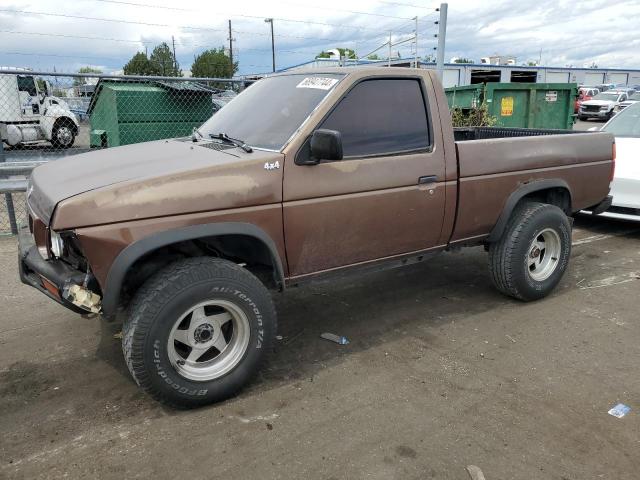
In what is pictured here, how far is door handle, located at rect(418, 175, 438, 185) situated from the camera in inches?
149

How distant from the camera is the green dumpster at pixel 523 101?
11.5 meters

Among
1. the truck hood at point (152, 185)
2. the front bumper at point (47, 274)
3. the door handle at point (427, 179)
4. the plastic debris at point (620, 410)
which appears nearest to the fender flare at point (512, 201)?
the door handle at point (427, 179)

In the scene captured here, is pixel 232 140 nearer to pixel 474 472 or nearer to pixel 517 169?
pixel 517 169

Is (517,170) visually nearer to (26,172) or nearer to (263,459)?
(263,459)

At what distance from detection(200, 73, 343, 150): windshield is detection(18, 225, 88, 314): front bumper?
136 centimetres

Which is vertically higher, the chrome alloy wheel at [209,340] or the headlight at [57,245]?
the headlight at [57,245]

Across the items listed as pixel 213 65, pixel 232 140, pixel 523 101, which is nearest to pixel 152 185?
pixel 232 140

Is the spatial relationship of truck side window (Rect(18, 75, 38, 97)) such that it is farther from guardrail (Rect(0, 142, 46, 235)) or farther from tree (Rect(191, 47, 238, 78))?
tree (Rect(191, 47, 238, 78))

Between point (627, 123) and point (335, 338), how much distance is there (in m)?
6.22

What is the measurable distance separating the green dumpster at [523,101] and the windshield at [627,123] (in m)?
3.57

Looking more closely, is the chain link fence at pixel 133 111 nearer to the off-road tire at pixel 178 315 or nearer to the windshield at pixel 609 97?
the off-road tire at pixel 178 315

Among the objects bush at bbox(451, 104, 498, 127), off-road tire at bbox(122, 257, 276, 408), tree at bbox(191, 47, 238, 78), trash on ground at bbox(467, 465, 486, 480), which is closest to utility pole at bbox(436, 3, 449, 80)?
bush at bbox(451, 104, 498, 127)

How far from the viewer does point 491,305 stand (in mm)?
4676

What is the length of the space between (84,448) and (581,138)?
15.1 feet
